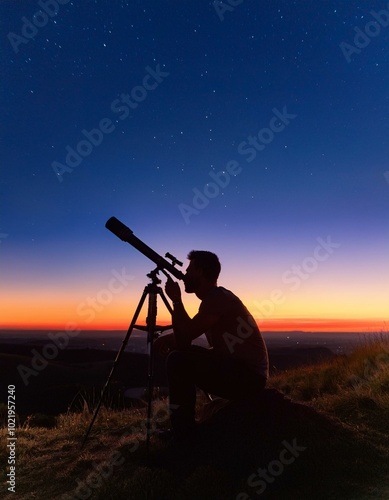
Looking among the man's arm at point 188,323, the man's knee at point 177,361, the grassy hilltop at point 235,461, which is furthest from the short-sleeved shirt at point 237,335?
the grassy hilltop at point 235,461

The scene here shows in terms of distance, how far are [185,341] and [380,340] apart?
326 inches

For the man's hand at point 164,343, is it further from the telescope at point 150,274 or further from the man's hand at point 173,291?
the man's hand at point 173,291

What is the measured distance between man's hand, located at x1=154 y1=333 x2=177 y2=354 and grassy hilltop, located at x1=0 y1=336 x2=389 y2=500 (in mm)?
967

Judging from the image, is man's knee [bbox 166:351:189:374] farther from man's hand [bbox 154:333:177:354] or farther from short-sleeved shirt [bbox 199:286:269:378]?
man's hand [bbox 154:333:177:354]

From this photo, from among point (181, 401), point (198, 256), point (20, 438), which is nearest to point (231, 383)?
point (181, 401)

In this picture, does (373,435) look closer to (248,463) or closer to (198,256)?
(248,463)

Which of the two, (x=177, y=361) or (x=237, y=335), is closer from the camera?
(x=177, y=361)

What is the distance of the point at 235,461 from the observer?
14.4 feet

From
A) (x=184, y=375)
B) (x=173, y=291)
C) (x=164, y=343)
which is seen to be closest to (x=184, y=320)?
(x=173, y=291)

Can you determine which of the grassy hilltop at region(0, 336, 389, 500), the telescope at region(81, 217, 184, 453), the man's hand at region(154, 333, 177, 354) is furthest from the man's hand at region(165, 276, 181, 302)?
the grassy hilltop at region(0, 336, 389, 500)

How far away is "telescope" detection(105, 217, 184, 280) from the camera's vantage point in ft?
15.8

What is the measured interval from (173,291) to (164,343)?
1.07m

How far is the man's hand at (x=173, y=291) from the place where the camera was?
4.61 m

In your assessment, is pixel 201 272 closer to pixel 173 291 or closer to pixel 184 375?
pixel 173 291
